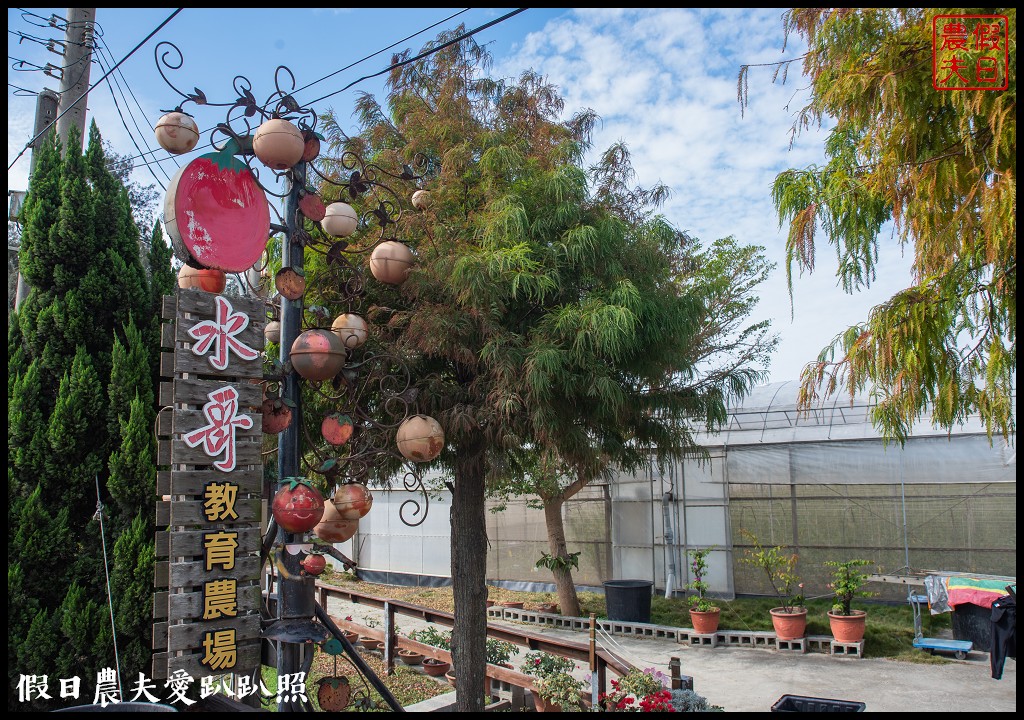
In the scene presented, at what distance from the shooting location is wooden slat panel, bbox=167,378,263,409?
3629 mm

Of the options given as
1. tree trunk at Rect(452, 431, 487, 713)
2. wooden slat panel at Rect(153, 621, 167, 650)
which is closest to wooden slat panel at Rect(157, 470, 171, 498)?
wooden slat panel at Rect(153, 621, 167, 650)

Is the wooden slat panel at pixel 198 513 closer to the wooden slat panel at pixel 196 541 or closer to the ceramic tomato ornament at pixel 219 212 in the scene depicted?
the wooden slat panel at pixel 196 541

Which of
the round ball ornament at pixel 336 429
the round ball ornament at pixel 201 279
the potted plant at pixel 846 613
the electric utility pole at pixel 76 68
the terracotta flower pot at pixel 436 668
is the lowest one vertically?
the terracotta flower pot at pixel 436 668

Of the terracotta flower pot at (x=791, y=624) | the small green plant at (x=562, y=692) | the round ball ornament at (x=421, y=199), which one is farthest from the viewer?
the terracotta flower pot at (x=791, y=624)

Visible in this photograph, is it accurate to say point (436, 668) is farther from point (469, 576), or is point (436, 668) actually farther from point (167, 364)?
point (167, 364)

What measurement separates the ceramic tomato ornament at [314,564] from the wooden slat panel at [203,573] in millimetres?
249

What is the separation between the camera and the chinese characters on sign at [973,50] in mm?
3021

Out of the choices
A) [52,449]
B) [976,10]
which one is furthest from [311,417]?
[976,10]

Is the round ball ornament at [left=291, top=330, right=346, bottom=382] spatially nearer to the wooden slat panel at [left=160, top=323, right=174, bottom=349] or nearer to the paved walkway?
the wooden slat panel at [left=160, top=323, right=174, bottom=349]

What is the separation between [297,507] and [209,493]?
43 cm

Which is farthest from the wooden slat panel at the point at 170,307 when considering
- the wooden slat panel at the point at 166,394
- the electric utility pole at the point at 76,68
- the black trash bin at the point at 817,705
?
the black trash bin at the point at 817,705

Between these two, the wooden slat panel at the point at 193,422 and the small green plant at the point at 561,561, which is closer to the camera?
the wooden slat panel at the point at 193,422

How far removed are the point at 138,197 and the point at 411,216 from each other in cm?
1072

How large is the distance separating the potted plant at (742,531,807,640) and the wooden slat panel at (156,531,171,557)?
785cm
